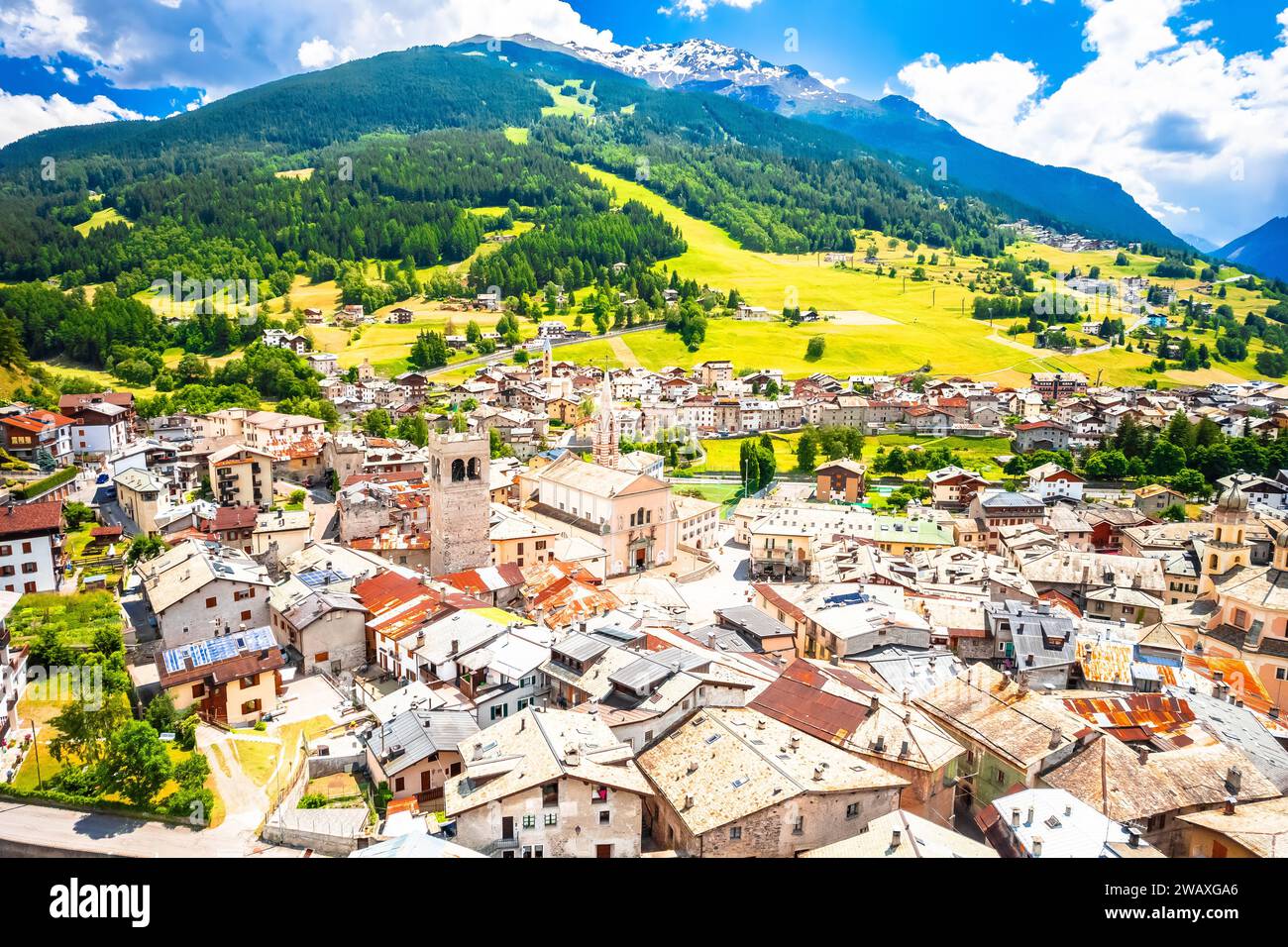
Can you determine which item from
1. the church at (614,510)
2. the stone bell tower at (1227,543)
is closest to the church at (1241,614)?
the stone bell tower at (1227,543)

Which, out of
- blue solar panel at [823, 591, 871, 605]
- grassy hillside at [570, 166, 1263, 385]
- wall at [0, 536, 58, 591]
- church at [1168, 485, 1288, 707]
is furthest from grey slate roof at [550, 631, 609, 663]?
grassy hillside at [570, 166, 1263, 385]

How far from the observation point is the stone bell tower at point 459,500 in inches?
1467

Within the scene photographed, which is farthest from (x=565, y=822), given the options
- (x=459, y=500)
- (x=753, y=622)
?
(x=459, y=500)

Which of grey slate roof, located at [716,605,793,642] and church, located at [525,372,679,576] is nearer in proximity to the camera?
grey slate roof, located at [716,605,793,642]

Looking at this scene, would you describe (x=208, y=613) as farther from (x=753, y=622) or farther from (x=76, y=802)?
(x=753, y=622)

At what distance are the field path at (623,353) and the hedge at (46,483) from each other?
67031 mm

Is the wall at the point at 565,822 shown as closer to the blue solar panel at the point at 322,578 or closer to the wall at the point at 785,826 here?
the wall at the point at 785,826

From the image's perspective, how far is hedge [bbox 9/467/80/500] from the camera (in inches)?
1474

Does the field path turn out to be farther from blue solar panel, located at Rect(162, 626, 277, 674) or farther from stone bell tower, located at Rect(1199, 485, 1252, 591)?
blue solar panel, located at Rect(162, 626, 277, 674)

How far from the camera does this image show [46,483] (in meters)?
40.2

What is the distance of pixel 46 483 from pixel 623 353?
74.9 m

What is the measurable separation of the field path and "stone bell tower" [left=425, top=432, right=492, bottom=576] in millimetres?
67743
